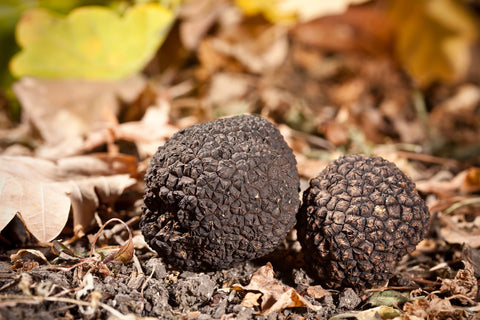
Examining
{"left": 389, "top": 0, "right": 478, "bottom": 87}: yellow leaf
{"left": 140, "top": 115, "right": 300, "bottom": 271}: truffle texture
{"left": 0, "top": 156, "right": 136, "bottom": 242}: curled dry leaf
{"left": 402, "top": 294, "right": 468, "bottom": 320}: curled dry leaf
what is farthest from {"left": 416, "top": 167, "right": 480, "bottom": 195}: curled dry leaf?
{"left": 389, "top": 0, "right": 478, "bottom": 87}: yellow leaf

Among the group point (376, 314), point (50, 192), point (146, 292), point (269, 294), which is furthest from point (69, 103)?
point (376, 314)

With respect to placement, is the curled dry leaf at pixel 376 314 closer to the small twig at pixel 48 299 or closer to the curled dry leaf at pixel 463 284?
the curled dry leaf at pixel 463 284

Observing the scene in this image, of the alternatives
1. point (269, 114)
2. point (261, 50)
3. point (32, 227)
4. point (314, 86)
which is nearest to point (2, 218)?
point (32, 227)

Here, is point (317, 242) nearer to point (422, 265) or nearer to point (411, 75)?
point (422, 265)

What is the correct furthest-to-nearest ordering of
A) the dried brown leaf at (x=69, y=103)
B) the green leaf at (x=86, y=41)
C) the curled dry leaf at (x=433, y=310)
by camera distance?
the green leaf at (x=86, y=41) → the dried brown leaf at (x=69, y=103) → the curled dry leaf at (x=433, y=310)

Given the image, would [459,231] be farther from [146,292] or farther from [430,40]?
[430,40]

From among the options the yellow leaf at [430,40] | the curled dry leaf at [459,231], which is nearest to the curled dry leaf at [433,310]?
the curled dry leaf at [459,231]
